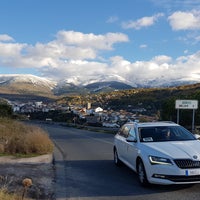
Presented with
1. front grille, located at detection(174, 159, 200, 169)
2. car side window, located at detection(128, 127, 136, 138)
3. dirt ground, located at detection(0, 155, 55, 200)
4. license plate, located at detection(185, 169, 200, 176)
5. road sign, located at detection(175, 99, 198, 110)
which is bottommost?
dirt ground, located at detection(0, 155, 55, 200)

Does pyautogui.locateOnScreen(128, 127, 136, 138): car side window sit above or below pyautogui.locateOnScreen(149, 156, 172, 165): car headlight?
above

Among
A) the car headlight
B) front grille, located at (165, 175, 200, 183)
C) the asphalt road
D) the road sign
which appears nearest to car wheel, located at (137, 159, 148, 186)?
the asphalt road

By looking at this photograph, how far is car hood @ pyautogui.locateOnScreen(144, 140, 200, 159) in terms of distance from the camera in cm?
924

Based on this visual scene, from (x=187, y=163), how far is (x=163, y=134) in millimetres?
2013

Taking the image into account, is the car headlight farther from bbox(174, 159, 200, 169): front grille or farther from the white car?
bbox(174, 159, 200, 169): front grille

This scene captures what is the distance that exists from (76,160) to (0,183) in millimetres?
5777

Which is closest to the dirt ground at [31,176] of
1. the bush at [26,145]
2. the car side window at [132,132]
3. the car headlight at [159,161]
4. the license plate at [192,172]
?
the bush at [26,145]

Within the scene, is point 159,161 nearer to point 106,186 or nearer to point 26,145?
point 106,186

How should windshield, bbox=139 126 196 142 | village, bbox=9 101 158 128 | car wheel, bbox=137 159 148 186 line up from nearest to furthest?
car wheel, bbox=137 159 148 186 → windshield, bbox=139 126 196 142 → village, bbox=9 101 158 128

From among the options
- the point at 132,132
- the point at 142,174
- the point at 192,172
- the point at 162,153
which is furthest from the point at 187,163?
the point at 132,132

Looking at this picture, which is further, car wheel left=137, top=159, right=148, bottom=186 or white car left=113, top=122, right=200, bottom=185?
car wheel left=137, top=159, right=148, bottom=186

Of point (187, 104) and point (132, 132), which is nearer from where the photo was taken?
point (132, 132)

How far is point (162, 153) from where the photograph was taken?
936cm

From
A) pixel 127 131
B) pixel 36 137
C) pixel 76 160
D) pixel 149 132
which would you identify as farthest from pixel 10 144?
pixel 149 132
